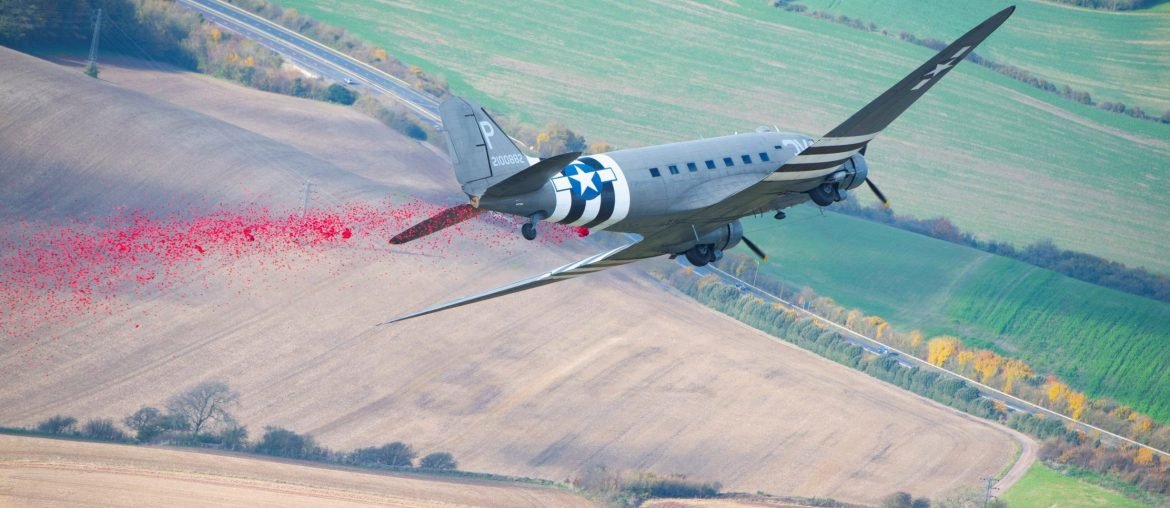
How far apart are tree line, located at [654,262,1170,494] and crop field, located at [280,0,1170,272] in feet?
72.9

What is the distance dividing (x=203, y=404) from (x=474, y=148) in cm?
3844

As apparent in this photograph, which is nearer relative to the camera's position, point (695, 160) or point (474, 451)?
point (695, 160)

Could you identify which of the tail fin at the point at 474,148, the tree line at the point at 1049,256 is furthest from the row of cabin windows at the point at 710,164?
the tree line at the point at 1049,256

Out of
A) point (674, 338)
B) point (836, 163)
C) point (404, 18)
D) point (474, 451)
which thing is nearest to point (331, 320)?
point (474, 451)

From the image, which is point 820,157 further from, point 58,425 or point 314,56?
point 314,56

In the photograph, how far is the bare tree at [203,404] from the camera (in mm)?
76250

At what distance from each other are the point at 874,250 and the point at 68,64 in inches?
2759

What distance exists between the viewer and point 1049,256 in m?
112

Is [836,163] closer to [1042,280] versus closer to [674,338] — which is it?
[674,338]

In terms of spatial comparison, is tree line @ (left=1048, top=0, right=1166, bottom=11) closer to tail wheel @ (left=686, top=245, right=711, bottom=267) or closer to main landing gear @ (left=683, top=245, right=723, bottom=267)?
main landing gear @ (left=683, top=245, right=723, bottom=267)

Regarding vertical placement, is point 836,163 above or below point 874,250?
above

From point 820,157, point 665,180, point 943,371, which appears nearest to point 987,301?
point 943,371

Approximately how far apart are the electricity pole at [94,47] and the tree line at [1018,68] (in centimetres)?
6706

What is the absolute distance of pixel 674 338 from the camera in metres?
89.5
